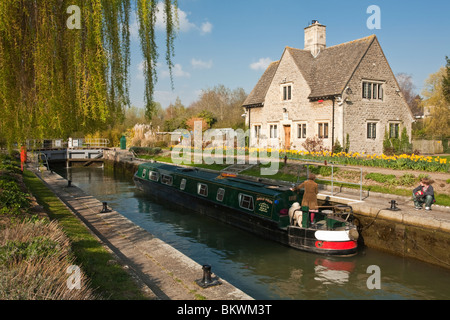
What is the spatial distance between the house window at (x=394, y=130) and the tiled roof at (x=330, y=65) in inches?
240

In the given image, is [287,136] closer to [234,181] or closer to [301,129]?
[301,129]

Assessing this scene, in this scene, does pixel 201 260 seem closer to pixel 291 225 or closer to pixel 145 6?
pixel 291 225

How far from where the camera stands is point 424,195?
1170 centimetres

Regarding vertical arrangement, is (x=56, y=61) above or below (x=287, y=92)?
below

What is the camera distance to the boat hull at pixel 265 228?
10.9m

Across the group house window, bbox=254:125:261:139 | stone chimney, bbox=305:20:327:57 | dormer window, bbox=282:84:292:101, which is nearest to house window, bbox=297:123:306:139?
dormer window, bbox=282:84:292:101

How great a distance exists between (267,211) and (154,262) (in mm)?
5432

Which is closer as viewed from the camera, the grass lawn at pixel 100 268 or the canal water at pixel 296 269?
the grass lawn at pixel 100 268

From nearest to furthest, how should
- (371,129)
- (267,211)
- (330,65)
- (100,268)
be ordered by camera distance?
1. (100,268)
2. (267,211)
3. (371,129)
4. (330,65)

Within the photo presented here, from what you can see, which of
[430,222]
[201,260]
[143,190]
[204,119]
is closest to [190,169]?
[143,190]

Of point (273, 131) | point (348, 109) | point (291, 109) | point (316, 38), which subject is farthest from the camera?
point (273, 131)

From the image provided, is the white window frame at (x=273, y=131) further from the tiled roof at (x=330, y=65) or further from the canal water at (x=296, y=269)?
the canal water at (x=296, y=269)

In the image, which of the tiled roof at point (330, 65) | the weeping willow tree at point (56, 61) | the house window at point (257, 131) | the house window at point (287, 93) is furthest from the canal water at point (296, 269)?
the house window at point (257, 131)

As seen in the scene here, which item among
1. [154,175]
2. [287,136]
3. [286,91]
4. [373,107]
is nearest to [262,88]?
[286,91]
